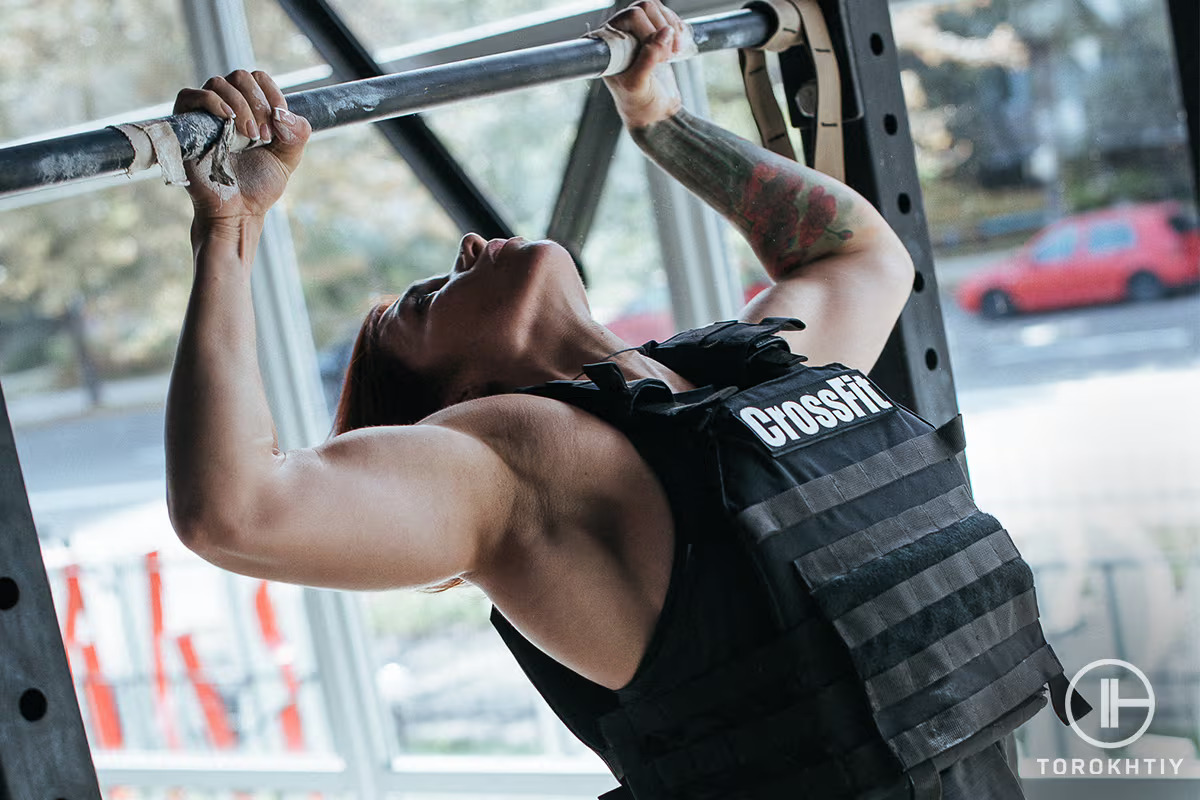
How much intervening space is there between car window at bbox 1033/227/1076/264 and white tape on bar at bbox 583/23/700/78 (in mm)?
1493

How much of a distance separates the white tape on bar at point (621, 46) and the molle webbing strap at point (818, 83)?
0.16 metres

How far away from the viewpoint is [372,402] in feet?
5.24

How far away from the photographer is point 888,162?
5.86ft

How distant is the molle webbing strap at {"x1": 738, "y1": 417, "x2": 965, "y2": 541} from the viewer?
3.94ft

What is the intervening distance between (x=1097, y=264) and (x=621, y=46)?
1631 mm

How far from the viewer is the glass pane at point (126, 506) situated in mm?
4137

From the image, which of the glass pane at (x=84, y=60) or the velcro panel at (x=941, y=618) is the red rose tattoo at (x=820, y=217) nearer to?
the velcro panel at (x=941, y=618)

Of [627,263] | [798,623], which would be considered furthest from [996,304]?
[798,623]

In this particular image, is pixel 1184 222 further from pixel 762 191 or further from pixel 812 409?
pixel 812 409

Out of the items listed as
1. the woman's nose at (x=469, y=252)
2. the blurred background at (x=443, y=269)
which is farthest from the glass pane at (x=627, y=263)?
the woman's nose at (x=469, y=252)

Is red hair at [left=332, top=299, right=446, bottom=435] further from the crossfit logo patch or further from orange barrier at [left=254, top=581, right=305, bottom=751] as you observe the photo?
orange barrier at [left=254, top=581, right=305, bottom=751]

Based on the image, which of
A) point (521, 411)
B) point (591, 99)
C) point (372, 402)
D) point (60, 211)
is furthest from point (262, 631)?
point (521, 411)

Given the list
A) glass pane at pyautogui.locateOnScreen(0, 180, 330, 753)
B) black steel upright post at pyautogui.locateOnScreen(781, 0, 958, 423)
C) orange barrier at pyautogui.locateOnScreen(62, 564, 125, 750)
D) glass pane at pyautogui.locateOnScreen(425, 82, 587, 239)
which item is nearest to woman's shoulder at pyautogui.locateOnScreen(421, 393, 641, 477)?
black steel upright post at pyautogui.locateOnScreen(781, 0, 958, 423)

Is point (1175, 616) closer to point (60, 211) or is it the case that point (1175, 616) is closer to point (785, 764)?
point (785, 764)
